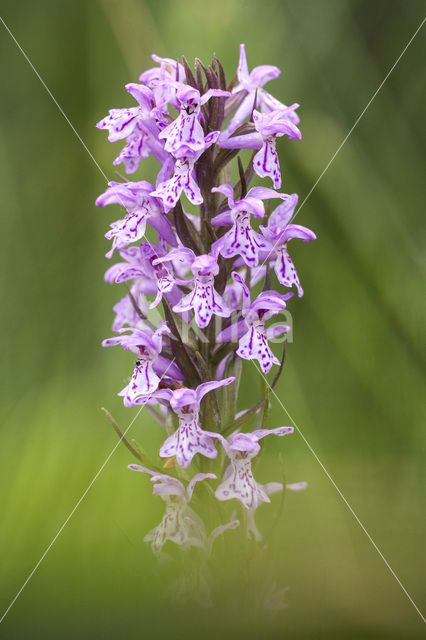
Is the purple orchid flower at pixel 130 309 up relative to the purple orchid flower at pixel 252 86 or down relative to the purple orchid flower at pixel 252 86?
down

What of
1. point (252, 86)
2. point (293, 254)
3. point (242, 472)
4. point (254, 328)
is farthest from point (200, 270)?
point (293, 254)

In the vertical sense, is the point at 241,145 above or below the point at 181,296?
above

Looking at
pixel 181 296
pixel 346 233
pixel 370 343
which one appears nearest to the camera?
pixel 181 296

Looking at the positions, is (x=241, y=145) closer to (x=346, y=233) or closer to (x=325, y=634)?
(x=346, y=233)

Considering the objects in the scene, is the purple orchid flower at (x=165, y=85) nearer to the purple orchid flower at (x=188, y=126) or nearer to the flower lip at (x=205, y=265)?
the purple orchid flower at (x=188, y=126)

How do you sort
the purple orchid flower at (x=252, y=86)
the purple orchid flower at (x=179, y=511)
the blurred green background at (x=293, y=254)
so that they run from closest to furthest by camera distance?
the purple orchid flower at (x=179, y=511) < the blurred green background at (x=293, y=254) < the purple orchid flower at (x=252, y=86)

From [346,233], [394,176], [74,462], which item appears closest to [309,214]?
[346,233]

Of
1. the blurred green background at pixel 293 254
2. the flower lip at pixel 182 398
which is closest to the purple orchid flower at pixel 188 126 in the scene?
the flower lip at pixel 182 398
